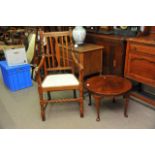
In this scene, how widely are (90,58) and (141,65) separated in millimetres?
764

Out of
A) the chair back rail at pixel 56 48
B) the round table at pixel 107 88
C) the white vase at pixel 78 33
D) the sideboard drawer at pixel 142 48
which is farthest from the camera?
the white vase at pixel 78 33

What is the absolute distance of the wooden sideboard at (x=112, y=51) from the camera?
8.73ft

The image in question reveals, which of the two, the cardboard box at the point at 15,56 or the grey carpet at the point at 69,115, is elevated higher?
the cardboard box at the point at 15,56

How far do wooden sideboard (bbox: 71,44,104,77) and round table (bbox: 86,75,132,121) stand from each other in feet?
1.44

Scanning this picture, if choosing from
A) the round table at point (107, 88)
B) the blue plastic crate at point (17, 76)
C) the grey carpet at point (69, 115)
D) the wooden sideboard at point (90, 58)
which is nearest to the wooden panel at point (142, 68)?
the round table at point (107, 88)

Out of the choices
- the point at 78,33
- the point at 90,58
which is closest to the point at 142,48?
the point at 90,58

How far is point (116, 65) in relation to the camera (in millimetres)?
2828

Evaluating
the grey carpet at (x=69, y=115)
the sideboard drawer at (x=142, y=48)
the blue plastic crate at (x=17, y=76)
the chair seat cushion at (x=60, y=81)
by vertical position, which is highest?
the sideboard drawer at (x=142, y=48)

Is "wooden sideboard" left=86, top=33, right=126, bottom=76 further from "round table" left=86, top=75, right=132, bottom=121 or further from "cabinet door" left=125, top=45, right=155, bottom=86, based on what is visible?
"round table" left=86, top=75, right=132, bottom=121

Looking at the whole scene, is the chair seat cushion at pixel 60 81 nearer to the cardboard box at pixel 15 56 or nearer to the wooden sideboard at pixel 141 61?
the wooden sideboard at pixel 141 61

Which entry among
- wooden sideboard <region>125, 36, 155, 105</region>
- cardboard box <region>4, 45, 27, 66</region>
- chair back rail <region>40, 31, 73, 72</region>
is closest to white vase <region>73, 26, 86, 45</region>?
chair back rail <region>40, 31, 73, 72</region>

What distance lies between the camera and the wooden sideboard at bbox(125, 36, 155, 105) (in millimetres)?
2145

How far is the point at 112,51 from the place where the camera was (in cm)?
283

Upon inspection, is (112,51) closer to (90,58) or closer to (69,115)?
(90,58)
